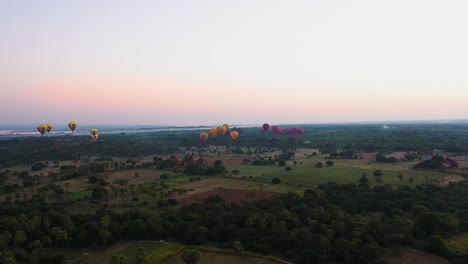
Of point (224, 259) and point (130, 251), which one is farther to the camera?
point (130, 251)

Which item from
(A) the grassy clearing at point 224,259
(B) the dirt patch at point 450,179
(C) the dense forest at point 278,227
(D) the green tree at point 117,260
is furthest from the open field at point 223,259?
(B) the dirt patch at point 450,179

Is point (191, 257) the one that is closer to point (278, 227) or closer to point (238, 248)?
point (238, 248)

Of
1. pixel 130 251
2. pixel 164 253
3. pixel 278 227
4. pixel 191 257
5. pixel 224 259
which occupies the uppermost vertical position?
pixel 278 227

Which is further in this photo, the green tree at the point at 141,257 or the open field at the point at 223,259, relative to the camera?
the open field at the point at 223,259

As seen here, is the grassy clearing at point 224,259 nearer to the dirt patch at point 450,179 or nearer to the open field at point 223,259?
the open field at point 223,259

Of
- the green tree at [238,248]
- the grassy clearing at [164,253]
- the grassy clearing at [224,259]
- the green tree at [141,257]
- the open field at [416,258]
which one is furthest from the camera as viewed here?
the green tree at [238,248]

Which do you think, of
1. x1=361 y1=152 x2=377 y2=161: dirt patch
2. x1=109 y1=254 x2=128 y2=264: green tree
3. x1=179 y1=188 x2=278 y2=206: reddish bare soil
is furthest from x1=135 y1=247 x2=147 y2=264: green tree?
x1=361 y1=152 x2=377 y2=161: dirt patch

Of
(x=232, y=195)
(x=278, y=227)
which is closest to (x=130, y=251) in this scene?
(x=278, y=227)

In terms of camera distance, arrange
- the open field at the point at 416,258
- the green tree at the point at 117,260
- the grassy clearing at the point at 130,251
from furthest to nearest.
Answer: the grassy clearing at the point at 130,251
the open field at the point at 416,258
the green tree at the point at 117,260

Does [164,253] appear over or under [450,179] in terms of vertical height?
under

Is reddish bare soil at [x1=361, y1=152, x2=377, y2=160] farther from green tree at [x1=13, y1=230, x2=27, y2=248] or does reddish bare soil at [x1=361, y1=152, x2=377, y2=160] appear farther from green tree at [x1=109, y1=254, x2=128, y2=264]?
green tree at [x1=13, y1=230, x2=27, y2=248]
